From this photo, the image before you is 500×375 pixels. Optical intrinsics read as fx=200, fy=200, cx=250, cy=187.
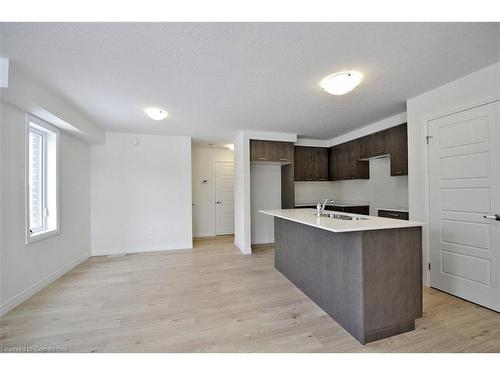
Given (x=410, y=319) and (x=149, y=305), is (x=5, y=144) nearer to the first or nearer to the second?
(x=149, y=305)

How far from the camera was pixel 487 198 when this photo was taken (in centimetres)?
199

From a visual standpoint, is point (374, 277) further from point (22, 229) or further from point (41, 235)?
point (41, 235)

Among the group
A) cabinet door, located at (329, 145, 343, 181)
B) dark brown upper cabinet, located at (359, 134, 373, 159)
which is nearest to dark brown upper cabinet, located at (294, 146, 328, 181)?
cabinet door, located at (329, 145, 343, 181)

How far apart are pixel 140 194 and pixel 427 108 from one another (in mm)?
4946

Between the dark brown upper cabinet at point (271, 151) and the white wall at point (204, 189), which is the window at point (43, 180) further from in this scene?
the dark brown upper cabinet at point (271, 151)

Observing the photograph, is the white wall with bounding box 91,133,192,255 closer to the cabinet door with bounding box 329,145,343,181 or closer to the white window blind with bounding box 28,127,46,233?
the white window blind with bounding box 28,127,46,233

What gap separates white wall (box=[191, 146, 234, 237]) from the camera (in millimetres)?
5520

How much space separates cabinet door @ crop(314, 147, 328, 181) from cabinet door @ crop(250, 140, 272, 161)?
4.28ft

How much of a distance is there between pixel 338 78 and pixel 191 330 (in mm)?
2710

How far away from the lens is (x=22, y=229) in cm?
227

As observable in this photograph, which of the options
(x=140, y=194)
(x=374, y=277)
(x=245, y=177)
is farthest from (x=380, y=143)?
(x=140, y=194)

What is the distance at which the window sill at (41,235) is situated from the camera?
2.37 meters

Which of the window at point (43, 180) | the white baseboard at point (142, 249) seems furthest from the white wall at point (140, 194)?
the window at point (43, 180)
